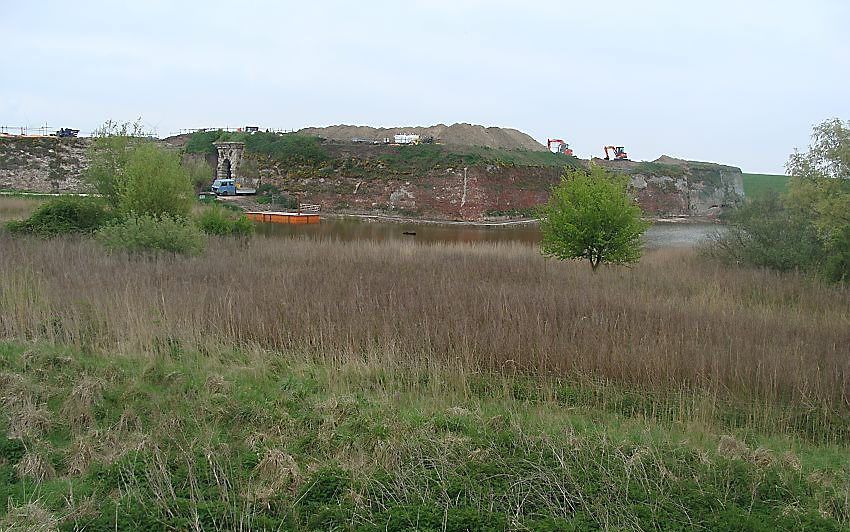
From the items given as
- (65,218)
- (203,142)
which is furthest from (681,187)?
(65,218)

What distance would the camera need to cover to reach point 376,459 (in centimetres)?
548

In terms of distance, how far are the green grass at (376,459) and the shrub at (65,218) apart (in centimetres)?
1436

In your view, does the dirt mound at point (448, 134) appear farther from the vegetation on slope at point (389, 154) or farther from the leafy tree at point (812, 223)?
the leafy tree at point (812, 223)

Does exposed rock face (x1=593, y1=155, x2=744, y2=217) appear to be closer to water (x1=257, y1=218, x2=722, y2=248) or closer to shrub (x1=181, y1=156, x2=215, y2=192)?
water (x1=257, y1=218, x2=722, y2=248)

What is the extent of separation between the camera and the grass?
4.77m

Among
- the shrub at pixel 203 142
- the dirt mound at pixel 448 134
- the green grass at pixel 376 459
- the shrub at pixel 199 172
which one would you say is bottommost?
the green grass at pixel 376 459

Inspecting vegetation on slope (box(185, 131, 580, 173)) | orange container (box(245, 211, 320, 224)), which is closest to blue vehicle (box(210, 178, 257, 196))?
vegetation on slope (box(185, 131, 580, 173))

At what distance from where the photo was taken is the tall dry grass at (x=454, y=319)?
8.04 meters

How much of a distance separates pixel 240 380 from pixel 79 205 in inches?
656

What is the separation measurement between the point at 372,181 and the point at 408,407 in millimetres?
49068

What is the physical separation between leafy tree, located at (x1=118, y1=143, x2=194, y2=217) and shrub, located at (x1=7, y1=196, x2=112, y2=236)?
3.05 feet

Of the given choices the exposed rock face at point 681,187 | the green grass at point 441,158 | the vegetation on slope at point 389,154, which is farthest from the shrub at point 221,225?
the exposed rock face at point 681,187

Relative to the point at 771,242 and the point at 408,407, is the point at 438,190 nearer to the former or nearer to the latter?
the point at 771,242

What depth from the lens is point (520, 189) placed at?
57219mm
